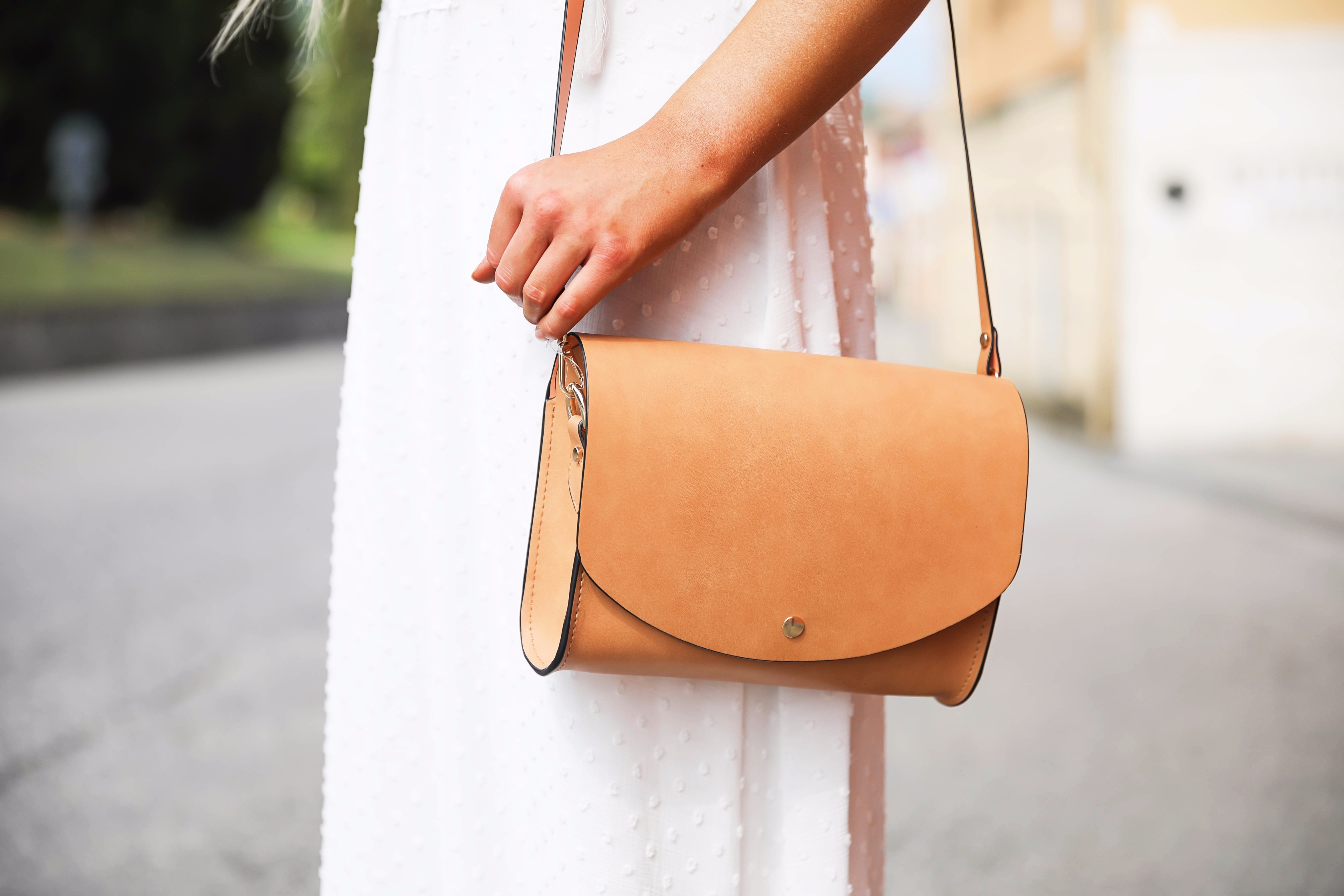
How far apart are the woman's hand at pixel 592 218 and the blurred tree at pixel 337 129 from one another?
17.0m

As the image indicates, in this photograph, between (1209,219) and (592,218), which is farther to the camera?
(1209,219)

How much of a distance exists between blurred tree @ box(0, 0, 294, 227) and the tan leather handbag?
48.6 ft

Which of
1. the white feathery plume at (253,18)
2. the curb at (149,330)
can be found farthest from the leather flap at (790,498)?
the curb at (149,330)

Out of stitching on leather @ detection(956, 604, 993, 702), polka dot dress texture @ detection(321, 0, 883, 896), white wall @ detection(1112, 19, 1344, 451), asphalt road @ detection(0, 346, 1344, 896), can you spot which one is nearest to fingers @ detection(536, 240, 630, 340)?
polka dot dress texture @ detection(321, 0, 883, 896)

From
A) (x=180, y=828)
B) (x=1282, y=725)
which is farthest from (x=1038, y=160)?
(x=180, y=828)

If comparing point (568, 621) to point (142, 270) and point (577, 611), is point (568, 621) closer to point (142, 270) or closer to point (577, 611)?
point (577, 611)

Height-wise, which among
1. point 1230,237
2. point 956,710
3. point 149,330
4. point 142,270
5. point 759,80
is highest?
point 142,270

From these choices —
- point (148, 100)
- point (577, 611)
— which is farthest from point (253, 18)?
point (148, 100)

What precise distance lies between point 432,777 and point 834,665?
0.37 m

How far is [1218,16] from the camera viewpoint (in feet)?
22.2

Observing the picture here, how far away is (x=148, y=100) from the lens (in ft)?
54.2

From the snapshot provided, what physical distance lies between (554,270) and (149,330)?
13464mm

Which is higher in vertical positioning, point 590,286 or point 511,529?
point 590,286

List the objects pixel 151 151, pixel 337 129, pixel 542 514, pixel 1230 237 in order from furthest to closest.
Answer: pixel 337 129 < pixel 151 151 < pixel 1230 237 < pixel 542 514
